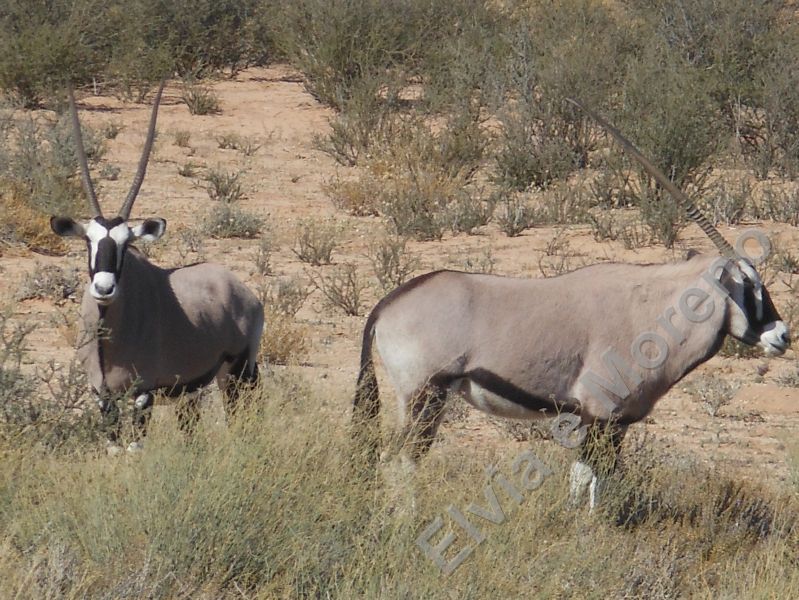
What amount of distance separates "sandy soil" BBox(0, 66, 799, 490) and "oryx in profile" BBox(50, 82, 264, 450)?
1.84 ft

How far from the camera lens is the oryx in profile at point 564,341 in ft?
18.1

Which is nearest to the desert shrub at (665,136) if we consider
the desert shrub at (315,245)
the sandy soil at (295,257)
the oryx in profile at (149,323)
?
the sandy soil at (295,257)

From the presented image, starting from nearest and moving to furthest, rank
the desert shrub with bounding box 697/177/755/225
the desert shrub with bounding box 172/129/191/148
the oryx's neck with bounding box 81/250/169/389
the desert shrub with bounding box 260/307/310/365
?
1. the oryx's neck with bounding box 81/250/169/389
2. the desert shrub with bounding box 260/307/310/365
3. the desert shrub with bounding box 697/177/755/225
4. the desert shrub with bounding box 172/129/191/148

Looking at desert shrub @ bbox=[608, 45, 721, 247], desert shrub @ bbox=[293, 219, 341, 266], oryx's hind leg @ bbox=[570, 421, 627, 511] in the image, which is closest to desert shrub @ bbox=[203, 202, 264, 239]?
desert shrub @ bbox=[293, 219, 341, 266]

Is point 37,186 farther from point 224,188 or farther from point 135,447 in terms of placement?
point 135,447

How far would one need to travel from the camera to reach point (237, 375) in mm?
6496

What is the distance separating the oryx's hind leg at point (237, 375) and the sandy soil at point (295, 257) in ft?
1.24

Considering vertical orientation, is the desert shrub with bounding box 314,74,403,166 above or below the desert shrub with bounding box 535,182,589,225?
below

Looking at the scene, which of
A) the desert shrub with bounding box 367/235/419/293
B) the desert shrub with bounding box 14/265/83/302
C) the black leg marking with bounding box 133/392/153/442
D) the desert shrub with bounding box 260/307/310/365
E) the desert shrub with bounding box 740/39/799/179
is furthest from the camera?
the desert shrub with bounding box 740/39/799/179

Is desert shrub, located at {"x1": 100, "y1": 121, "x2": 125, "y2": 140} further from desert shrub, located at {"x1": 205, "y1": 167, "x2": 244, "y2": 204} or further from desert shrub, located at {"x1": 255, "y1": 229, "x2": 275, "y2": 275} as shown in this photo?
desert shrub, located at {"x1": 255, "y1": 229, "x2": 275, "y2": 275}

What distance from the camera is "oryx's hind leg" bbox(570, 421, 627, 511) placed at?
17.7 feet

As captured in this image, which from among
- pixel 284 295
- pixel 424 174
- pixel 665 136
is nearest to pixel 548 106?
pixel 665 136

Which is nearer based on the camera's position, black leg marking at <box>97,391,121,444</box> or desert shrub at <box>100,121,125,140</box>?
black leg marking at <box>97,391,121,444</box>

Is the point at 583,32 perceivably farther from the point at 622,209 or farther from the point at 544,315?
the point at 544,315
